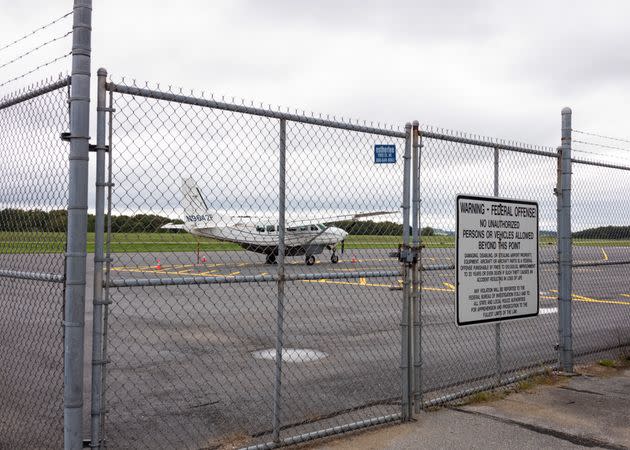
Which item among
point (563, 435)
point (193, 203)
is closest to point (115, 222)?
point (193, 203)

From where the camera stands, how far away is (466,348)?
9.55m

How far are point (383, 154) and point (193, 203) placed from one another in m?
1.77

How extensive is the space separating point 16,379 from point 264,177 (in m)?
4.50

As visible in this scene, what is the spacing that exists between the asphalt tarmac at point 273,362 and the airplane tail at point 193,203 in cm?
52

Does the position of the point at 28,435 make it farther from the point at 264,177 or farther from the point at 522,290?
the point at 522,290

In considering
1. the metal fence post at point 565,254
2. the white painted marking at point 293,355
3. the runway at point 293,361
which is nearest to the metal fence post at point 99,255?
the runway at point 293,361

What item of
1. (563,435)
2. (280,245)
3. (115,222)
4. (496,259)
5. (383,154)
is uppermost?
(383,154)

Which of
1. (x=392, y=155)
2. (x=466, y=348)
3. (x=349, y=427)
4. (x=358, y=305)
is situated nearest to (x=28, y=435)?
(x=349, y=427)

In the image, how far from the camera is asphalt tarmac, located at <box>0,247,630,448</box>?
5.93 meters

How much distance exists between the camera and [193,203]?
4922 mm

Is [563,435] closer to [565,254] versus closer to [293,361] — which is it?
[565,254]

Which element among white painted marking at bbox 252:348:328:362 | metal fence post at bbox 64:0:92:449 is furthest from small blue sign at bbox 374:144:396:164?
white painted marking at bbox 252:348:328:362

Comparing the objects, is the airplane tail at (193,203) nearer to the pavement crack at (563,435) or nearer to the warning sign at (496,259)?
the warning sign at (496,259)

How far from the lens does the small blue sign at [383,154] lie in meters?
5.69
